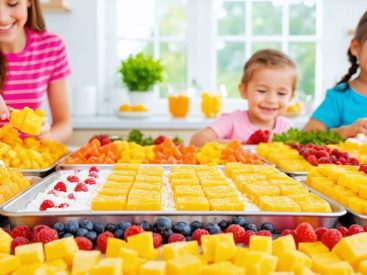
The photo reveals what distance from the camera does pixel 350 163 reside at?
6.68ft

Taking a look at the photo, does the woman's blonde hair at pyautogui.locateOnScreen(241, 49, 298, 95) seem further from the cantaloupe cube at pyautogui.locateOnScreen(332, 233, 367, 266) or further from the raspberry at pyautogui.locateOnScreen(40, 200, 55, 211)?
the cantaloupe cube at pyautogui.locateOnScreen(332, 233, 367, 266)

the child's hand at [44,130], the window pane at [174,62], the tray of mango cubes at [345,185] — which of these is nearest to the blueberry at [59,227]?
the tray of mango cubes at [345,185]

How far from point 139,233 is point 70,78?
395 centimetres

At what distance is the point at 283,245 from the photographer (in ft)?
3.52

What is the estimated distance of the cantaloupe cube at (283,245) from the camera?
3.50 feet

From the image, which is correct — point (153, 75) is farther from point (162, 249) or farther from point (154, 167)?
point (162, 249)

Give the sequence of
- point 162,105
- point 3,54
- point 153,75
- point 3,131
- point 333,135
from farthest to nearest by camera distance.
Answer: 1. point 162,105
2. point 153,75
3. point 3,54
4. point 333,135
5. point 3,131

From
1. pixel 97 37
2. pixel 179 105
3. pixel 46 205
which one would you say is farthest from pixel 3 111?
pixel 97 37

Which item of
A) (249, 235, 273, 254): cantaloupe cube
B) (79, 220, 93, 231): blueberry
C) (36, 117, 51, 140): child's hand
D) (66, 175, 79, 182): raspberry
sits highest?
(36, 117, 51, 140): child's hand

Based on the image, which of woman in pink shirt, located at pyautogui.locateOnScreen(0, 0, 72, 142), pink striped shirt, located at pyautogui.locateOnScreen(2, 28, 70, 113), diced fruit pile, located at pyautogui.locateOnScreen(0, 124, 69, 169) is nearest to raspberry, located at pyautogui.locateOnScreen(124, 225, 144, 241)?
diced fruit pile, located at pyautogui.locateOnScreen(0, 124, 69, 169)

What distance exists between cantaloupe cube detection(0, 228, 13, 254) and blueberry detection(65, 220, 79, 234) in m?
0.12

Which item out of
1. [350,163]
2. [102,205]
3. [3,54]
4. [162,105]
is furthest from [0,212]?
[162,105]

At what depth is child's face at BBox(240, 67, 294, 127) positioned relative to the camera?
3.15 m

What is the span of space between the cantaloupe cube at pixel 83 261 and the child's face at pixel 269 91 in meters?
2.22
